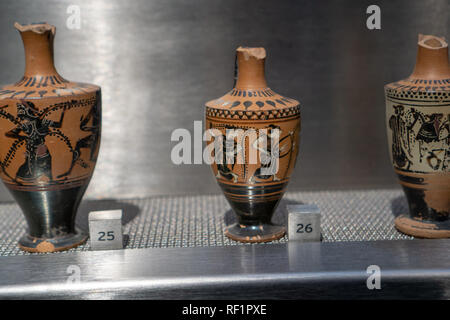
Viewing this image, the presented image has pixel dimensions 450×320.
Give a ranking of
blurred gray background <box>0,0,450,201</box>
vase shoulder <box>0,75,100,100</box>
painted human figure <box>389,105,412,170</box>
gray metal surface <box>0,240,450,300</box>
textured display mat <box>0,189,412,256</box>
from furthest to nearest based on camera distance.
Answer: blurred gray background <box>0,0,450,201</box>
textured display mat <box>0,189,412,256</box>
painted human figure <box>389,105,412,170</box>
vase shoulder <box>0,75,100,100</box>
gray metal surface <box>0,240,450,300</box>

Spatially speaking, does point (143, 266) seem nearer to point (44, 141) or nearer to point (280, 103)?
point (44, 141)

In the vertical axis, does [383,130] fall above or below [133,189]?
above

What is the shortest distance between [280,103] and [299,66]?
1.72 ft

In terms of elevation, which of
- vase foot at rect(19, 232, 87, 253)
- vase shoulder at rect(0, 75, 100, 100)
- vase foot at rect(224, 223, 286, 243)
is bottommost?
vase foot at rect(224, 223, 286, 243)

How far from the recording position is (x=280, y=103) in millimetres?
1624

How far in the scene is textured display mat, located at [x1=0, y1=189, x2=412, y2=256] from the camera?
69.6 inches

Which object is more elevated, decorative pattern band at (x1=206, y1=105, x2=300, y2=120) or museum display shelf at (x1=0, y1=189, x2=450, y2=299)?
decorative pattern band at (x1=206, y1=105, x2=300, y2=120)

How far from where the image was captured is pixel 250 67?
166 cm

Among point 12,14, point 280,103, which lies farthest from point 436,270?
point 12,14

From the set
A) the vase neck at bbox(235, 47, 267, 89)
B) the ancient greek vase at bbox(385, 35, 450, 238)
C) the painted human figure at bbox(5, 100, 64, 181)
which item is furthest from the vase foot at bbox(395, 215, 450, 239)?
the painted human figure at bbox(5, 100, 64, 181)

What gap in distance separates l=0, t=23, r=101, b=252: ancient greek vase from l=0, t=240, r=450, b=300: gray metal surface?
6.6 inches

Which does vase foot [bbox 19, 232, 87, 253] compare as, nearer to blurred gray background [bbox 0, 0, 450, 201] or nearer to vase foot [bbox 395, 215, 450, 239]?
blurred gray background [bbox 0, 0, 450, 201]

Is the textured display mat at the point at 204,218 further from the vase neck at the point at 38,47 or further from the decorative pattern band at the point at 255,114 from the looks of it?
the vase neck at the point at 38,47

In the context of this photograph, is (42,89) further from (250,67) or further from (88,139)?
(250,67)
